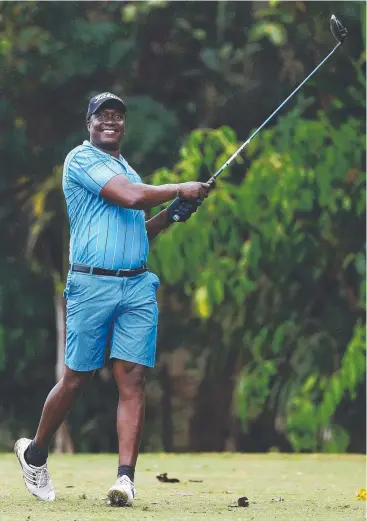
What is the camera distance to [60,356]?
18281 millimetres

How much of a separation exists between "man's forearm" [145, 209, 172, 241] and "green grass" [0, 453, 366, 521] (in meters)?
1.33

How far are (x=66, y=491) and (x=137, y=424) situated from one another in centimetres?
95

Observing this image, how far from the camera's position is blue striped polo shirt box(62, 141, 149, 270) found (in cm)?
688

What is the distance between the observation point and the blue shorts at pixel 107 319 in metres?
6.86

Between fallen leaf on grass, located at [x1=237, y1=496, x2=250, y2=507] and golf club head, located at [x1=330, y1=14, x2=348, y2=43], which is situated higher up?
golf club head, located at [x1=330, y1=14, x2=348, y2=43]

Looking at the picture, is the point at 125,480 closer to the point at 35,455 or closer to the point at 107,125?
the point at 35,455

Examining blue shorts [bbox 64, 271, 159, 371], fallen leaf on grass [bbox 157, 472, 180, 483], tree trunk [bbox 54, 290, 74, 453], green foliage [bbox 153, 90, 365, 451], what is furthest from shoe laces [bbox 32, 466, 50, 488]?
tree trunk [bbox 54, 290, 74, 453]

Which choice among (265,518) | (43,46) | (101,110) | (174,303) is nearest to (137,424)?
(265,518)

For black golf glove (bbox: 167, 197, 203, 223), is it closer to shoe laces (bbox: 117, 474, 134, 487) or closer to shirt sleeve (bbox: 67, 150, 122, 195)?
shirt sleeve (bbox: 67, 150, 122, 195)

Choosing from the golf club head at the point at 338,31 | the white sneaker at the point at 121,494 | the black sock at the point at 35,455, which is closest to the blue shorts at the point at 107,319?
the black sock at the point at 35,455

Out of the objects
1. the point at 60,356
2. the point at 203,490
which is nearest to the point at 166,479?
the point at 203,490

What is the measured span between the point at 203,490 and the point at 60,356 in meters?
10.5

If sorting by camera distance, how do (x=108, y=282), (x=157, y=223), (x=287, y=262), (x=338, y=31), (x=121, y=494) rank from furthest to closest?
(x=287, y=262)
(x=338, y=31)
(x=157, y=223)
(x=108, y=282)
(x=121, y=494)

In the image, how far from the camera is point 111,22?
18.2 metres
